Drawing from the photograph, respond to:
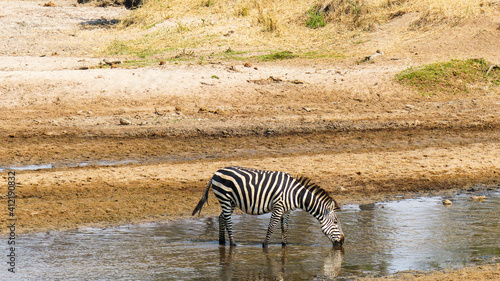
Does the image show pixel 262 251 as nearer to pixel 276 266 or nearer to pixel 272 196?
pixel 276 266

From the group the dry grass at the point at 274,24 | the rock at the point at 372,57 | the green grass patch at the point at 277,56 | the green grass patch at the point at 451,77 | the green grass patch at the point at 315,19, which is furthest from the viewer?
the green grass patch at the point at 315,19

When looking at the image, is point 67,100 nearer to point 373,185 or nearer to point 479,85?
point 373,185

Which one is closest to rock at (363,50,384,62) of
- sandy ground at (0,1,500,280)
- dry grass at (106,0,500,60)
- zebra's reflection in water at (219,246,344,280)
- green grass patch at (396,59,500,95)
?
sandy ground at (0,1,500,280)

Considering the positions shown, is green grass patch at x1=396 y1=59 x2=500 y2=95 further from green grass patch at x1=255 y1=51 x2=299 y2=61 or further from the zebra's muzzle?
the zebra's muzzle

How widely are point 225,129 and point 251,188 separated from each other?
567cm

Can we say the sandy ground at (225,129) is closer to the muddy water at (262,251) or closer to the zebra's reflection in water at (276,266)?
the muddy water at (262,251)

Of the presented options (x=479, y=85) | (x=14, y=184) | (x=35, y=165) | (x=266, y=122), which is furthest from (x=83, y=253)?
(x=479, y=85)

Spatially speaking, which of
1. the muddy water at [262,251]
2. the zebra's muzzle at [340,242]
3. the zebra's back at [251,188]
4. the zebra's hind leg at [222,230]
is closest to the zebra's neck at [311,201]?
the zebra's back at [251,188]

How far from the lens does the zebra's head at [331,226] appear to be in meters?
7.80

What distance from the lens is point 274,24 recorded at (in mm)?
19703

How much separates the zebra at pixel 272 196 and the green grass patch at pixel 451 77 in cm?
845

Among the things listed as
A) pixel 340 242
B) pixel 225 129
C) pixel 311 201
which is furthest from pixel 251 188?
pixel 225 129

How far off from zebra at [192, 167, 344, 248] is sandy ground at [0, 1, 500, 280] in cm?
161

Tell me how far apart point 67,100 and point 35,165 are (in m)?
3.32
